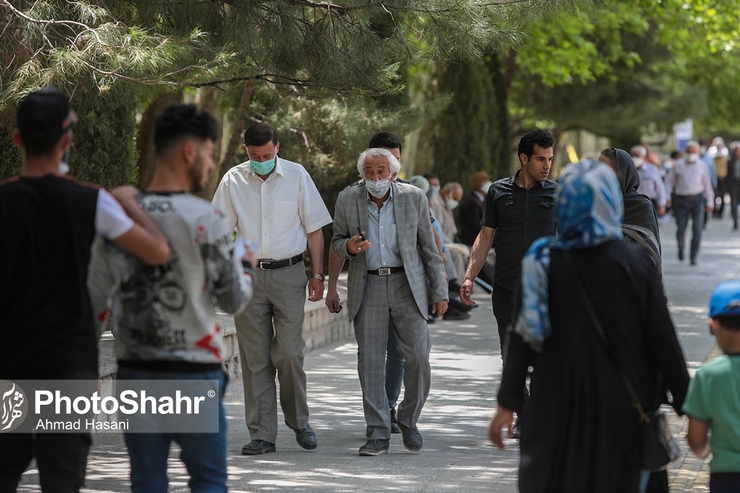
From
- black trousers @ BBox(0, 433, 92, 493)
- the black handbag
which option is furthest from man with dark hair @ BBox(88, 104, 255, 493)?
the black handbag

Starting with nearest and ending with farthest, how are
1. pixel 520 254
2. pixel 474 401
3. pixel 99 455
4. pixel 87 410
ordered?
pixel 87 410, pixel 99 455, pixel 520 254, pixel 474 401

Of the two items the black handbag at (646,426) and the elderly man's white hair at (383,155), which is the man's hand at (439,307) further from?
the black handbag at (646,426)

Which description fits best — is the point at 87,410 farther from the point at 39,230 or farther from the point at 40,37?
the point at 40,37

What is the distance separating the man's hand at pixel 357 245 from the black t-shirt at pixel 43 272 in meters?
2.98

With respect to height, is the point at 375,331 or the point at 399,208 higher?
the point at 399,208

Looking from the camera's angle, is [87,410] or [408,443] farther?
[408,443]

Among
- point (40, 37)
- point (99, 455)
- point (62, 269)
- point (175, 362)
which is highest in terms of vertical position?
point (40, 37)

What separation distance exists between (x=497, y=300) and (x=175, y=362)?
11.8 ft

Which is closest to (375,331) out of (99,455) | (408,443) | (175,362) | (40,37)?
(408,443)

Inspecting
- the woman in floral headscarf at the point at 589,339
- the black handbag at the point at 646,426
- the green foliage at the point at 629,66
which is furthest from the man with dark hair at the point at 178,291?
the green foliage at the point at 629,66

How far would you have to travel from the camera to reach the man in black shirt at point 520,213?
6.99m

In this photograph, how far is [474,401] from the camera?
8469 millimetres

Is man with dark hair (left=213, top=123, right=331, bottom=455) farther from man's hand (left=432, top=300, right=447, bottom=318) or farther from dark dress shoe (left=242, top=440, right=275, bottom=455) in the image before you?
man's hand (left=432, top=300, right=447, bottom=318)

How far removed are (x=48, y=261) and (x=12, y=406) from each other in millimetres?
611
